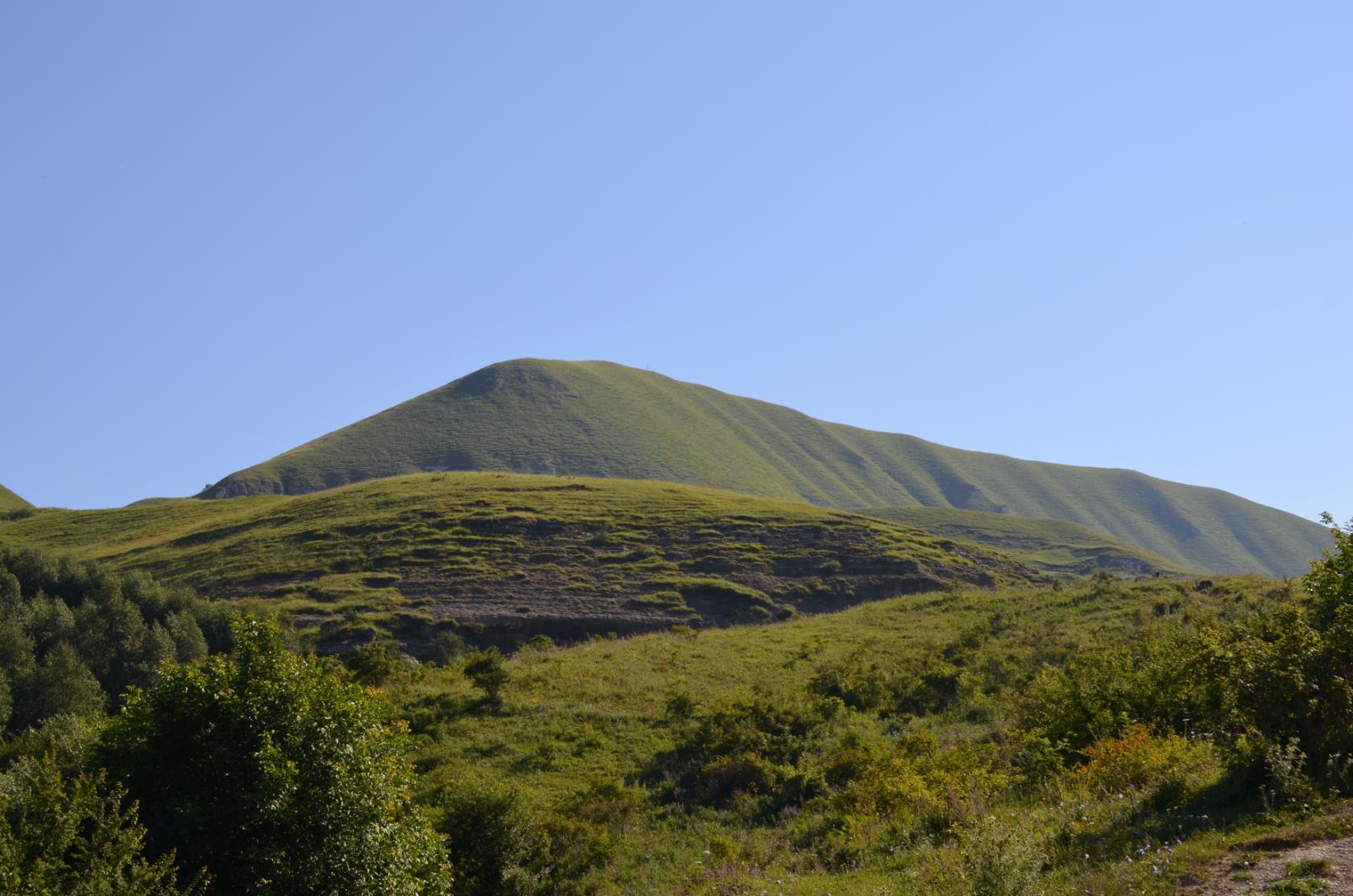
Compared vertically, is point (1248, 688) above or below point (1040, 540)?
below

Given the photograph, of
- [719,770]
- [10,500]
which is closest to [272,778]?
[719,770]

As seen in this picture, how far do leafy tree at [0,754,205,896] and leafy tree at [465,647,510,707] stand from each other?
1593 centimetres

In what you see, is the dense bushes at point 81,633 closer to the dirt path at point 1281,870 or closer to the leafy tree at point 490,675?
the leafy tree at point 490,675

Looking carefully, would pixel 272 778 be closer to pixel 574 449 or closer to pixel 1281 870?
pixel 1281 870

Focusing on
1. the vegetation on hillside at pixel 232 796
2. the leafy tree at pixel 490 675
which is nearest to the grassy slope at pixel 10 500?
the leafy tree at pixel 490 675

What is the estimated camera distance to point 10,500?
13138 cm

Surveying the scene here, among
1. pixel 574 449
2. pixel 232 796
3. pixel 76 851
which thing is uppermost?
pixel 574 449

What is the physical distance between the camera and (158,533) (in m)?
88.4

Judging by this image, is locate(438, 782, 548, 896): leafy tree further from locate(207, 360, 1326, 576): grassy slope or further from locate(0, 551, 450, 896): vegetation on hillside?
locate(207, 360, 1326, 576): grassy slope

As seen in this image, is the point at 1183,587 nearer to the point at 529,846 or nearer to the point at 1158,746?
the point at 1158,746

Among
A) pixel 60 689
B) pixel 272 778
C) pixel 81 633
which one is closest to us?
pixel 272 778

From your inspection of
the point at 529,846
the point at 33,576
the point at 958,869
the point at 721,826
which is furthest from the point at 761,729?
the point at 33,576

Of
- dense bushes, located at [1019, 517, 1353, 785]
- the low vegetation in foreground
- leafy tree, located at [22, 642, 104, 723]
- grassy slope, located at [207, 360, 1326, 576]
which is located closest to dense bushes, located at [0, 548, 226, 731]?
leafy tree, located at [22, 642, 104, 723]

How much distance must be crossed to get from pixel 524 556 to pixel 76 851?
2261 inches
